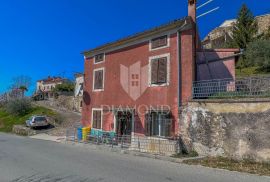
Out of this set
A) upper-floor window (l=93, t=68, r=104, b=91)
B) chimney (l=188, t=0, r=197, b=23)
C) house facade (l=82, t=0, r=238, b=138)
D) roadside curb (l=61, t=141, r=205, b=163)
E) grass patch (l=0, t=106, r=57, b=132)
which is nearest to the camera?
roadside curb (l=61, t=141, r=205, b=163)

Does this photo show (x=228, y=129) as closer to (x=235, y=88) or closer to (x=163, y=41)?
(x=235, y=88)

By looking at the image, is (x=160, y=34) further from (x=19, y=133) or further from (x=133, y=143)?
(x=19, y=133)

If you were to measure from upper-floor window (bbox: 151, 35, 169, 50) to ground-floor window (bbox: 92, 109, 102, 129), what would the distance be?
693 centimetres

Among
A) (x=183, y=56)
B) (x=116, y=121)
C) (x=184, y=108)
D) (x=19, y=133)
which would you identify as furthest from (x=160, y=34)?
(x=19, y=133)

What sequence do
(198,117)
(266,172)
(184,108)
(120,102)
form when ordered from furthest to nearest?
(120,102), (184,108), (198,117), (266,172)

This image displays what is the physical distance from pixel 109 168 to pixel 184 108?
6147mm

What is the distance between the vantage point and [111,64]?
19.6 m

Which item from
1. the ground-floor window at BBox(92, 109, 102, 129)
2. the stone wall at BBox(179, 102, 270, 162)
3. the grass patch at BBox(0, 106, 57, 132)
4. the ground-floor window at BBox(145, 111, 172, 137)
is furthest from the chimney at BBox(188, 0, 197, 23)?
the grass patch at BBox(0, 106, 57, 132)

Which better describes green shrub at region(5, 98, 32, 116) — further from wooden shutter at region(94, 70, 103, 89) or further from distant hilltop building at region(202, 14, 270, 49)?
distant hilltop building at region(202, 14, 270, 49)

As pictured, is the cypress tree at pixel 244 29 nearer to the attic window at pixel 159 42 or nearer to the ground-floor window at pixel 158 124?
the attic window at pixel 159 42

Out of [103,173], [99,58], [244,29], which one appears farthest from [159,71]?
[244,29]

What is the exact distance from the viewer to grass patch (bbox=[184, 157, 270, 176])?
31.9 ft

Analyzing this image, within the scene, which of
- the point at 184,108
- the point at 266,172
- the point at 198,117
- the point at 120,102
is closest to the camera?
the point at 266,172

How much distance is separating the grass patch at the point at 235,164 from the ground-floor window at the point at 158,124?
3502 millimetres
